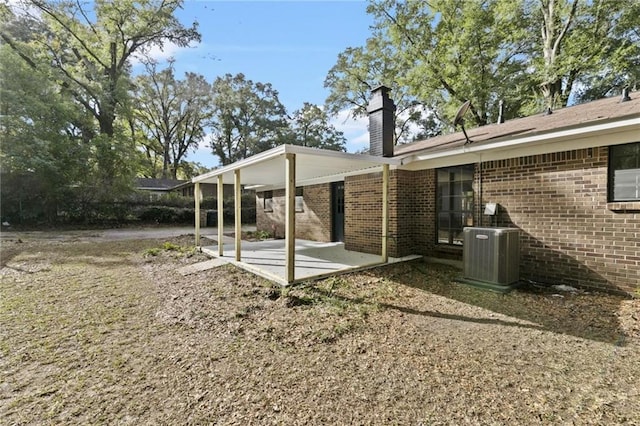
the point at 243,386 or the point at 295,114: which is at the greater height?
the point at 295,114

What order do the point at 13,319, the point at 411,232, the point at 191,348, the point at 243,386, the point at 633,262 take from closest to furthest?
the point at 243,386, the point at 191,348, the point at 13,319, the point at 633,262, the point at 411,232

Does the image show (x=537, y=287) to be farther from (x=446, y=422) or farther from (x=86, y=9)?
(x=86, y=9)

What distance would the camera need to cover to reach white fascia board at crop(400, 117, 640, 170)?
428 centimetres

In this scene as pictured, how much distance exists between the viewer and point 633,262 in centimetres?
439

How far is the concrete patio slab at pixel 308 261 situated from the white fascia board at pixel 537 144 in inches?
95.1

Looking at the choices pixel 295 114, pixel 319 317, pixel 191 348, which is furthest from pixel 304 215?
pixel 295 114

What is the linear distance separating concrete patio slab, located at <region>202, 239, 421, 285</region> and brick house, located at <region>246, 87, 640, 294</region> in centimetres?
62

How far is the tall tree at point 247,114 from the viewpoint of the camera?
31891mm

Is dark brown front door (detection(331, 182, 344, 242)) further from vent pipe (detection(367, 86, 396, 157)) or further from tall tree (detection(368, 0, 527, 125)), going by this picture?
tall tree (detection(368, 0, 527, 125))

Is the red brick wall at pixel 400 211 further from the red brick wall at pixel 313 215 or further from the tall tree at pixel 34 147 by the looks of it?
the tall tree at pixel 34 147

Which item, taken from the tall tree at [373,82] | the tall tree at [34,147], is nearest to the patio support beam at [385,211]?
the tall tree at [373,82]

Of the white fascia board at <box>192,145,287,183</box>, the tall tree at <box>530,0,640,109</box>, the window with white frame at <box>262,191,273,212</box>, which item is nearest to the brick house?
the white fascia board at <box>192,145,287,183</box>

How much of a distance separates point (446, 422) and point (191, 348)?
2.58 m

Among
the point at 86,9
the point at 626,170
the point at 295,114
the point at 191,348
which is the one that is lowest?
the point at 191,348
